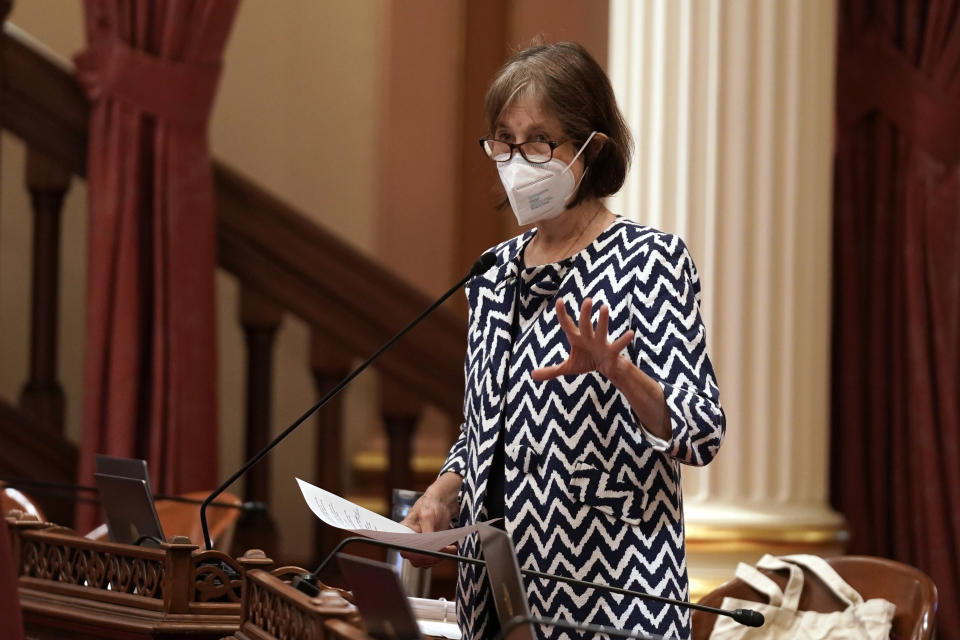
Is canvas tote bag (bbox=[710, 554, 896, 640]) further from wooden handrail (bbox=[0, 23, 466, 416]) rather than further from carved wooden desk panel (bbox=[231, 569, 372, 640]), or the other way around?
wooden handrail (bbox=[0, 23, 466, 416])

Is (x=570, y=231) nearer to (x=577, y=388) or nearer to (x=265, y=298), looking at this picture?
(x=577, y=388)

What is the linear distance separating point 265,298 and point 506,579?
2.83 m

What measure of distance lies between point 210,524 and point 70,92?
4.50 feet

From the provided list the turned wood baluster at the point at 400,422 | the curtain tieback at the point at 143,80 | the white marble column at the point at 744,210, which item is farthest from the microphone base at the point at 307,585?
the turned wood baluster at the point at 400,422

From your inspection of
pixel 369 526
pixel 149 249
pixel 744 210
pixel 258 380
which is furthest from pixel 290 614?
pixel 258 380

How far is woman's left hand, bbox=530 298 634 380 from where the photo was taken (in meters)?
1.59

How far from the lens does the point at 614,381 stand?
5.41 ft

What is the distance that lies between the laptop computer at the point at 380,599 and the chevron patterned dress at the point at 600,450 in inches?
17.1

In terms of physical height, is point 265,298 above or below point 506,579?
above

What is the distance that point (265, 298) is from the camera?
4.20 metres

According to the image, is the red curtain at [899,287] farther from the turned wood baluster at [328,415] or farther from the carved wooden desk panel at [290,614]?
the carved wooden desk panel at [290,614]

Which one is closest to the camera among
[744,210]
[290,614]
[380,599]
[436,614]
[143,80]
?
[380,599]

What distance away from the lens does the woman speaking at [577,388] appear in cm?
177

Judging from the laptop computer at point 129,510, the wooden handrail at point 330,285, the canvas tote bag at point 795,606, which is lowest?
the canvas tote bag at point 795,606
